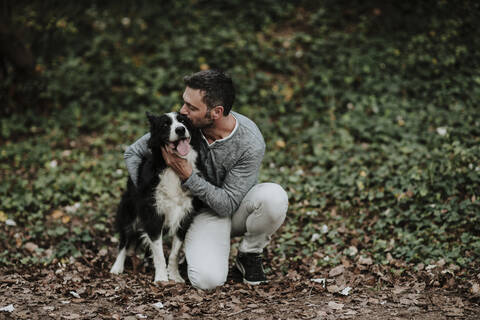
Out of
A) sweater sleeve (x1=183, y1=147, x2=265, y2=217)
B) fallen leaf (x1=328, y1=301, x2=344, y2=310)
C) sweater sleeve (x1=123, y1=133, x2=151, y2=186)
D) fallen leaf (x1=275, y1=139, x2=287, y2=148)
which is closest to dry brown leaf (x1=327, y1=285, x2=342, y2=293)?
fallen leaf (x1=328, y1=301, x2=344, y2=310)

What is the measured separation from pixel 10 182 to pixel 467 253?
204 inches

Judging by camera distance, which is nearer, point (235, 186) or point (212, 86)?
point (212, 86)

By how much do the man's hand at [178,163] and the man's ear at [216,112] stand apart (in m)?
0.44

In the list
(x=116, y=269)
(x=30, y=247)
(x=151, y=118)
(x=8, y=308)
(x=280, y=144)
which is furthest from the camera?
(x=280, y=144)

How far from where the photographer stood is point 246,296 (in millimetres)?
3543

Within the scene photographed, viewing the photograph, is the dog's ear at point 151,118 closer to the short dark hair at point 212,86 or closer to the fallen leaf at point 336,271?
the short dark hair at point 212,86

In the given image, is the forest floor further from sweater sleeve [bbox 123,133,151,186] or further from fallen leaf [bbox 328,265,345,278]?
sweater sleeve [bbox 123,133,151,186]

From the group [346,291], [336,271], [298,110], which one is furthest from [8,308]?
[298,110]

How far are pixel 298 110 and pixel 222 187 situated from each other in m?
3.64

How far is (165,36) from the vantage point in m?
8.96

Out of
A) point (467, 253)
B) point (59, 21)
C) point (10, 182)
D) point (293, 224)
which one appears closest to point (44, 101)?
point (59, 21)

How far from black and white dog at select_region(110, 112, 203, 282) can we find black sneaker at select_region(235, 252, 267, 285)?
0.55 meters

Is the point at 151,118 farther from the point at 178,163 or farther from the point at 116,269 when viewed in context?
the point at 116,269

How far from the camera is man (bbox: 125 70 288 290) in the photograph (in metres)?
3.54
